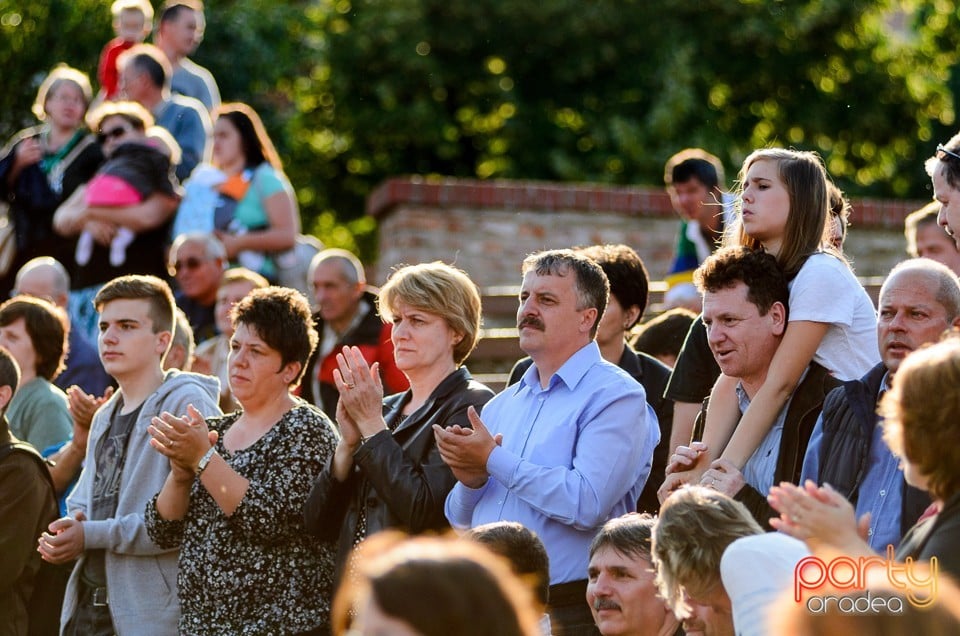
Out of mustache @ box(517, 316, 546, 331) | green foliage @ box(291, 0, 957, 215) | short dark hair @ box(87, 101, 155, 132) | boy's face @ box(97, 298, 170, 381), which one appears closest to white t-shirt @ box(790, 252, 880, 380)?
mustache @ box(517, 316, 546, 331)

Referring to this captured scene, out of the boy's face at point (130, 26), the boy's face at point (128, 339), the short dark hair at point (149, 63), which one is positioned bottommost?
the boy's face at point (128, 339)

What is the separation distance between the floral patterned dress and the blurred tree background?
13160 millimetres

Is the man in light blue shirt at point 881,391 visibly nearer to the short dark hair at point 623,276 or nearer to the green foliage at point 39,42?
the short dark hair at point 623,276

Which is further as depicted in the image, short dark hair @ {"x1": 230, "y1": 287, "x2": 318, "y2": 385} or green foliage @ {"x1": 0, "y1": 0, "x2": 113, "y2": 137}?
green foliage @ {"x1": 0, "y1": 0, "x2": 113, "y2": 137}

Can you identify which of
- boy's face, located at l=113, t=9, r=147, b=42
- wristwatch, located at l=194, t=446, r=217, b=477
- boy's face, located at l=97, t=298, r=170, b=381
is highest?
boy's face, located at l=113, t=9, r=147, b=42

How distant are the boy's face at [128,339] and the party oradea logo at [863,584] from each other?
3728 millimetres

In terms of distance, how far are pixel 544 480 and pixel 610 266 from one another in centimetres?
154

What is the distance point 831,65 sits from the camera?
20672 mm

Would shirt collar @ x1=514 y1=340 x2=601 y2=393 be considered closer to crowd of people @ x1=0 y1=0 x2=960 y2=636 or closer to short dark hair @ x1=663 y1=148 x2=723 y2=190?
crowd of people @ x1=0 y1=0 x2=960 y2=636

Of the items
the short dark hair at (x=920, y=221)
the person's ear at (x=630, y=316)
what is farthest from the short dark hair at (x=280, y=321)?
the short dark hair at (x=920, y=221)

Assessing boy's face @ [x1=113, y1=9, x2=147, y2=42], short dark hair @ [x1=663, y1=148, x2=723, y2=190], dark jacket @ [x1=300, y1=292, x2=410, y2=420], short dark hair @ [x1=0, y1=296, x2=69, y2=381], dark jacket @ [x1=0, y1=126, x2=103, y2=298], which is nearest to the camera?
short dark hair @ [x1=0, y1=296, x2=69, y2=381]

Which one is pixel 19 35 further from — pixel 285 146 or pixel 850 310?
pixel 850 310

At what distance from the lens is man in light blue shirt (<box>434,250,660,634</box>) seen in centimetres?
546

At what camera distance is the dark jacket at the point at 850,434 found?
16.1 ft
